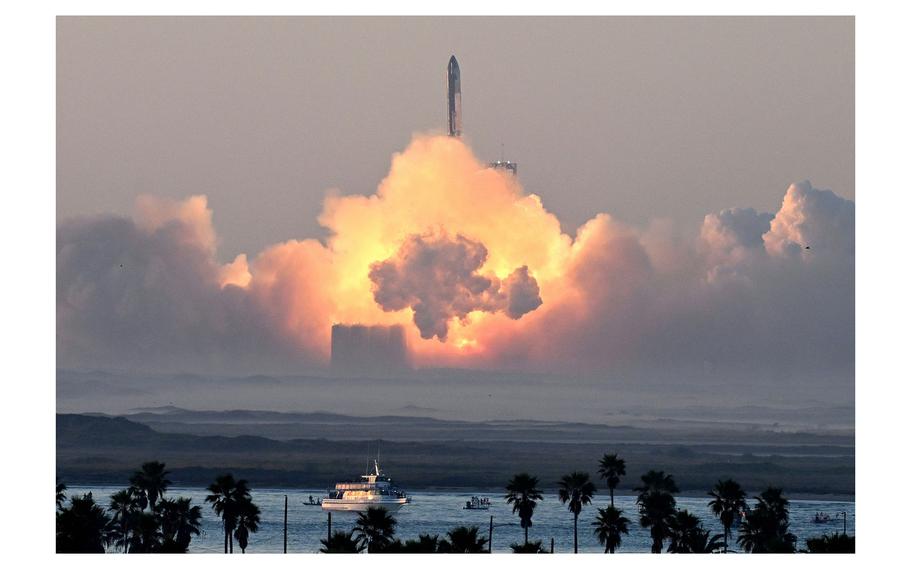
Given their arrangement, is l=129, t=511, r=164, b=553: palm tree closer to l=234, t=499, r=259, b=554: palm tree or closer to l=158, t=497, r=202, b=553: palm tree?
l=158, t=497, r=202, b=553: palm tree

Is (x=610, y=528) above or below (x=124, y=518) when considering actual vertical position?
above

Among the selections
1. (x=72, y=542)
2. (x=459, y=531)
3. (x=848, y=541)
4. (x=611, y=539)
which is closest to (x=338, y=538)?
(x=459, y=531)

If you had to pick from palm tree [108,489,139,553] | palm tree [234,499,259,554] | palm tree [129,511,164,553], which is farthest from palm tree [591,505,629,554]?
palm tree [108,489,139,553]

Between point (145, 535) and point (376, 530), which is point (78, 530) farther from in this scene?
point (376, 530)

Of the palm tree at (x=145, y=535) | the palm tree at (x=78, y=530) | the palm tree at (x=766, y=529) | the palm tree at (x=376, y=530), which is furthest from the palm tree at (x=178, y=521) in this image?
the palm tree at (x=766, y=529)

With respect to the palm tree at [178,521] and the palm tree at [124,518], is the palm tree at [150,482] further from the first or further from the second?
the palm tree at [178,521]

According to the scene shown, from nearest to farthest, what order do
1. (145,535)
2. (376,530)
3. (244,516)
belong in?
(376,530) → (145,535) → (244,516)

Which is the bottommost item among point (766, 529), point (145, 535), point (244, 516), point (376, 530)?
point (766, 529)

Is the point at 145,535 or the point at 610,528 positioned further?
the point at 610,528

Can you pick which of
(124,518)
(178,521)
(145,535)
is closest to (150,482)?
(124,518)
